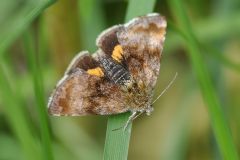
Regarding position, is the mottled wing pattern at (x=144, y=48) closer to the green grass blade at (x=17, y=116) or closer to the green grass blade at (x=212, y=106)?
the green grass blade at (x=212, y=106)

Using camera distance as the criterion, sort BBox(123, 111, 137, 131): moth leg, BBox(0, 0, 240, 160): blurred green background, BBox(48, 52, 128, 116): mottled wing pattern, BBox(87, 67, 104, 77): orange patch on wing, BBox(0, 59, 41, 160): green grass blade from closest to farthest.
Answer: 1. BBox(0, 59, 41, 160): green grass blade
2. BBox(123, 111, 137, 131): moth leg
3. BBox(48, 52, 128, 116): mottled wing pattern
4. BBox(87, 67, 104, 77): orange patch on wing
5. BBox(0, 0, 240, 160): blurred green background

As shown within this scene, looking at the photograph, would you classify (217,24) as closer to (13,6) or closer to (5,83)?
(13,6)

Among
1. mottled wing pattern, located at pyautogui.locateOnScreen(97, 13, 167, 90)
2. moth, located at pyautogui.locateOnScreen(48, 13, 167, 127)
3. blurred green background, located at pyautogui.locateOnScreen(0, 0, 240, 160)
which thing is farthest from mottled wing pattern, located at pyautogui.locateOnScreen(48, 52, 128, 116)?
blurred green background, located at pyautogui.locateOnScreen(0, 0, 240, 160)

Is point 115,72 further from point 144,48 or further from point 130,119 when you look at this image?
point 130,119

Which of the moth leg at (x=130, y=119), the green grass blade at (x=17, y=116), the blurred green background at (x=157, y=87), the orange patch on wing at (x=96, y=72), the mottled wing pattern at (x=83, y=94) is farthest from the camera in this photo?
the blurred green background at (x=157, y=87)

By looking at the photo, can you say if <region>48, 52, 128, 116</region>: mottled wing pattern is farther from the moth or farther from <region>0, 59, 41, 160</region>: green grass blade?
<region>0, 59, 41, 160</region>: green grass blade

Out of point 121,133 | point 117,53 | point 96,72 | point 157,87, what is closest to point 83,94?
point 96,72

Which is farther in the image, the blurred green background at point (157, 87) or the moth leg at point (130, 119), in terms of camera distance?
the blurred green background at point (157, 87)

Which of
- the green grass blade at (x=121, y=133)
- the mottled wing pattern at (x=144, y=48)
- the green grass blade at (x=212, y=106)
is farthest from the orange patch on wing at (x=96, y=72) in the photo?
the green grass blade at (x=212, y=106)
